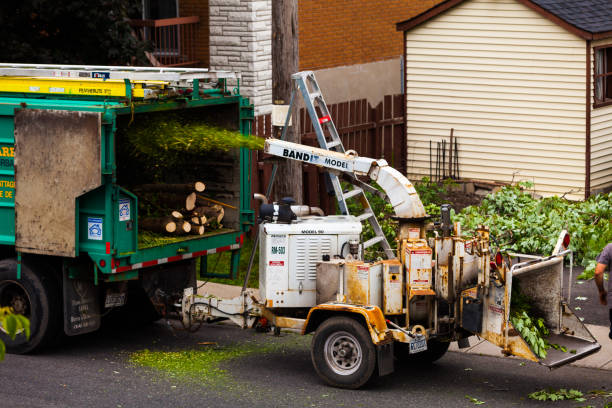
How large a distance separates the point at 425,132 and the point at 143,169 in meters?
9.10

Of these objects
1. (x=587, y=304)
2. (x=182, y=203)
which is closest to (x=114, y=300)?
(x=182, y=203)

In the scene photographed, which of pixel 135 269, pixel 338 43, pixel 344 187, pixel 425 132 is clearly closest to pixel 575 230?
pixel 344 187

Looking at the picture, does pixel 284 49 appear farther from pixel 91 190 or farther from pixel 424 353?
pixel 424 353

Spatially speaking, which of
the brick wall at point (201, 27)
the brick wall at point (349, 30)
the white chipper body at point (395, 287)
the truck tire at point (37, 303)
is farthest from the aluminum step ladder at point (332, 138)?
the brick wall at point (349, 30)

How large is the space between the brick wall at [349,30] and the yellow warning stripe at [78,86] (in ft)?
36.2

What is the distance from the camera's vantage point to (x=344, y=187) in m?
16.8

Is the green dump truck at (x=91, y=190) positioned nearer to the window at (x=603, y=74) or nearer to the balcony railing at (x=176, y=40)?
the window at (x=603, y=74)

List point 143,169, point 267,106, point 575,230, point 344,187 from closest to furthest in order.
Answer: point 143,169, point 575,230, point 344,187, point 267,106

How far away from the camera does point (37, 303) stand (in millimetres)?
10836

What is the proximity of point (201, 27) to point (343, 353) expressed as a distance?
12.8 meters

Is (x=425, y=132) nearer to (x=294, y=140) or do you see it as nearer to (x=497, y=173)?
(x=497, y=173)

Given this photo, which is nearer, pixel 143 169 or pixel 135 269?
pixel 135 269

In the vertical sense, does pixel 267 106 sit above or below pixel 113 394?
above

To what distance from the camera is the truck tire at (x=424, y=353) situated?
34.3 ft
